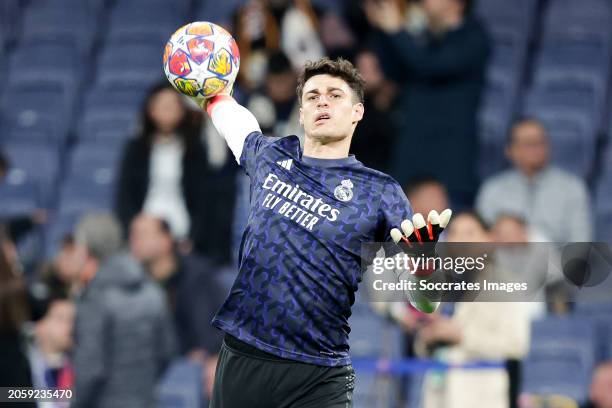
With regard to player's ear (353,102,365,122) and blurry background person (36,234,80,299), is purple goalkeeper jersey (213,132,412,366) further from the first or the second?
blurry background person (36,234,80,299)

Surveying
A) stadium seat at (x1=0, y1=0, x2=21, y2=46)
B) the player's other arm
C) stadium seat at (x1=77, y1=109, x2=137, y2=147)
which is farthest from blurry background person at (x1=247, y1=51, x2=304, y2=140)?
the player's other arm

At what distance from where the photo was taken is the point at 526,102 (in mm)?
11094

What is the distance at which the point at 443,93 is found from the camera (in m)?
10.0

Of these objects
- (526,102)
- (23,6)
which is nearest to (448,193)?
(526,102)

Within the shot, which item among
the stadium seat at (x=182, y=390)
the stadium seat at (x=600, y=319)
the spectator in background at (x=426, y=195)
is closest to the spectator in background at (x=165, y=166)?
the stadium seat at (x=182, y=390)

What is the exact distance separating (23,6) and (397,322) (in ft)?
20.7

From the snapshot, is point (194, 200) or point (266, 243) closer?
→ point (266, 243)

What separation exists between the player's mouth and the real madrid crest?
27 cm

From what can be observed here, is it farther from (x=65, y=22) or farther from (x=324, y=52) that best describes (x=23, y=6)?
(x=324, y=52)

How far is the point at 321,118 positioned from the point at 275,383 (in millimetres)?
1117

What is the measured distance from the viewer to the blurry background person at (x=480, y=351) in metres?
8.50

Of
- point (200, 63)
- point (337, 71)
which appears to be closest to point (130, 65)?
point (200, 63)

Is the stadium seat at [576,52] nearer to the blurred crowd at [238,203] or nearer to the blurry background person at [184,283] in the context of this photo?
the blurred crowd at [238,203]

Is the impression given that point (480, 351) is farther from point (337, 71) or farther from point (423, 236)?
point (423, 236)
